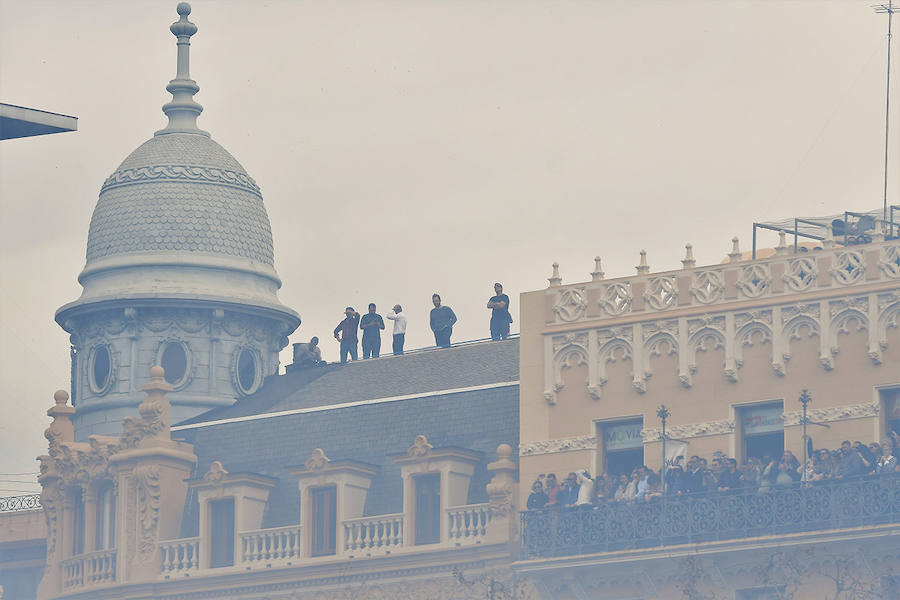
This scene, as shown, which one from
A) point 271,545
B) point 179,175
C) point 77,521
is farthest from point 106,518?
point 179,175

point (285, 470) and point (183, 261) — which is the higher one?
point (183, 261)

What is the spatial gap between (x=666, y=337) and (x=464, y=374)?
7.98 metres

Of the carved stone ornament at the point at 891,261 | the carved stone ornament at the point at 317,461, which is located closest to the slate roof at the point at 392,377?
the carved stone ornament at the point at 317,461

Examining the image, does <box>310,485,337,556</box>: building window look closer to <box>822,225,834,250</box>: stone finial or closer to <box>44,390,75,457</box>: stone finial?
<box>44,390,75,457</box>: stone finial

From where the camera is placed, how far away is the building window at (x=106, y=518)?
7469 cm

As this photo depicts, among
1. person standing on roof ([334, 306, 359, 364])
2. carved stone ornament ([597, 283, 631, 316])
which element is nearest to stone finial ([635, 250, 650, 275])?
carved stone ornament ([597, 283, 631, 316])

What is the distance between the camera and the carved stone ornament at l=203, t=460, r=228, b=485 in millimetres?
72500

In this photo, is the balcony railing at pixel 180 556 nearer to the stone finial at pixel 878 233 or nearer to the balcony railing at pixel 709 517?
the balcony railing at pixel 709 517

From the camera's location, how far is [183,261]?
82.2 m

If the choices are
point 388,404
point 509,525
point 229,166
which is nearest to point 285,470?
point 388,404

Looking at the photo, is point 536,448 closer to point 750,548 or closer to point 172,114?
point 750,548

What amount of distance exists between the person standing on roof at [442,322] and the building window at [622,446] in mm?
9527

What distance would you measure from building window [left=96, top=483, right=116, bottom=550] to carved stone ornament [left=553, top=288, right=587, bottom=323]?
42.8 ft

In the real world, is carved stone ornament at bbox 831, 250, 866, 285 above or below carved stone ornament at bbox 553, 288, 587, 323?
above
